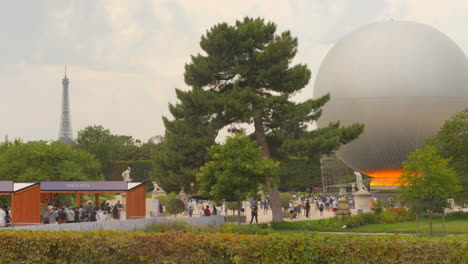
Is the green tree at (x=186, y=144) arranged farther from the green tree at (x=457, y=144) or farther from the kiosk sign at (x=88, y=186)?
the green tree at (x=457, y=144)

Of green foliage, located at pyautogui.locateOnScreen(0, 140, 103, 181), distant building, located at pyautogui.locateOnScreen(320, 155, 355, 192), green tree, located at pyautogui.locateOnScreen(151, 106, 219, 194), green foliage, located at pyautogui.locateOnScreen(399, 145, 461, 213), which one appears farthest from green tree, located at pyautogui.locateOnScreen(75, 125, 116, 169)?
green foliage, located at pyautogui.locateOnScreen(399, 145, 461, 213)

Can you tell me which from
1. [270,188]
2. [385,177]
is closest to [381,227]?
[270,188]

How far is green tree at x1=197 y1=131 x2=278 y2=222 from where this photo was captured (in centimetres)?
2952

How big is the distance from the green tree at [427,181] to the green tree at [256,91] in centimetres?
1007

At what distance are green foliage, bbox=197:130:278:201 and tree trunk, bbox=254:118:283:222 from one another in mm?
4144

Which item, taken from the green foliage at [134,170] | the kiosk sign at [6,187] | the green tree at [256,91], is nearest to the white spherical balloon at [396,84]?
the green tree at [256,91]

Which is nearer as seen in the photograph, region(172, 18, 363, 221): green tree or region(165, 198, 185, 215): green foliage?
region(172, 18, 363, 221): green tree

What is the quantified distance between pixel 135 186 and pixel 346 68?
26.9m

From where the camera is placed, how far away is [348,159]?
57.7m

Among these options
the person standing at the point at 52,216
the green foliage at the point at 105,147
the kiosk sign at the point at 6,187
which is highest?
the green foliage at the point at 105,147

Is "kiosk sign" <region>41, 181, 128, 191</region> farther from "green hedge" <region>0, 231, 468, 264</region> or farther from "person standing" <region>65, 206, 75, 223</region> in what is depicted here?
"green hedge" <region>0, 231, 468, 264</region>

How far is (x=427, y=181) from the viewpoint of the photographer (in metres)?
22.8

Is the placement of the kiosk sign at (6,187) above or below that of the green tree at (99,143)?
below

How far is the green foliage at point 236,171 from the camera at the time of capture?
29.5 m
